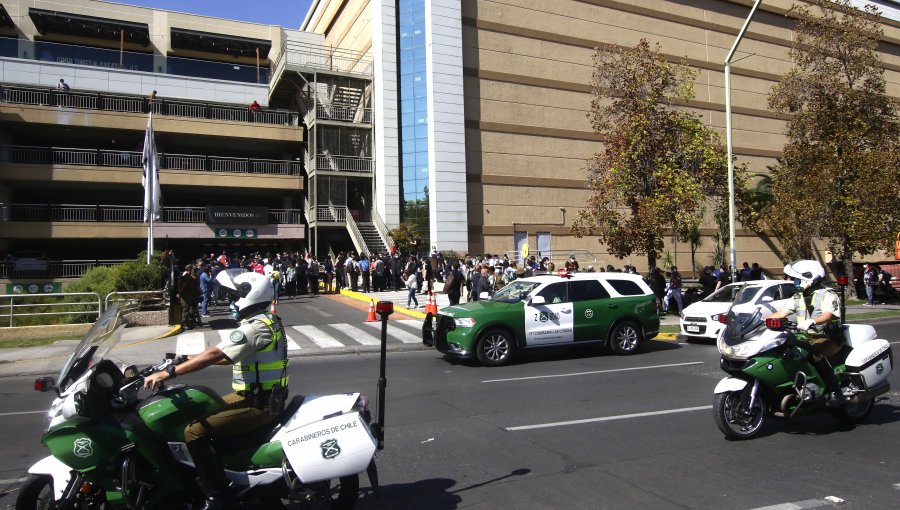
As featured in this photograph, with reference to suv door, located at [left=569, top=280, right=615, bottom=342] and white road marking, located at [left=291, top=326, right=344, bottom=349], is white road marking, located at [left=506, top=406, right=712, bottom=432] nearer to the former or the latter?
suv door, located at [left=569, top=280, right=615, bottom=342]

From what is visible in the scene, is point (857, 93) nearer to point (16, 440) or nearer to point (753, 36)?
point (753, 36)

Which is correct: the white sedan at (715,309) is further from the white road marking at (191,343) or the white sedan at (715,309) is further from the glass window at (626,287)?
the white road marking at (191,343)

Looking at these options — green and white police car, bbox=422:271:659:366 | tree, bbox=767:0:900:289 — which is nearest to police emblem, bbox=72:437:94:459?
green and white police car, bbox=422:271:659:366

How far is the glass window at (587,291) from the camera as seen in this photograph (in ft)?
42.2

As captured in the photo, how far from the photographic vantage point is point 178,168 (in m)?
35.1

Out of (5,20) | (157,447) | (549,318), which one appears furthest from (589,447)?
(5,20)

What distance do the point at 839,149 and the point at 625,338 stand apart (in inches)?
736

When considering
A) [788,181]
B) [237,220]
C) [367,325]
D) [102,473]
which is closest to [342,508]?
[102,473]

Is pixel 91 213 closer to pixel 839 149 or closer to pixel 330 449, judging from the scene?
pixel 330 449

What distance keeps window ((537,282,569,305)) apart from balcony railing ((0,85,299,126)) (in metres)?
26.3

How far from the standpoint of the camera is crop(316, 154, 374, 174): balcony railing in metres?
35.2

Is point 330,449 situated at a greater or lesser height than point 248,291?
lesser

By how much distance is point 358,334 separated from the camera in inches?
639

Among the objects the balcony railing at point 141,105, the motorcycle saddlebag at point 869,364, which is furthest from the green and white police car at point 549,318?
the balcony railing at point 141,105
